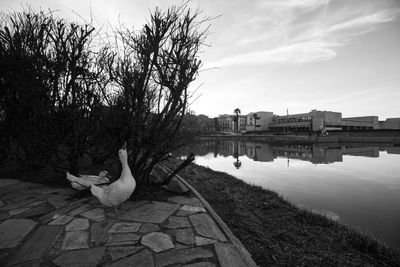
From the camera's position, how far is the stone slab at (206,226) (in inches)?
121

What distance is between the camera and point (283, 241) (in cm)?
339

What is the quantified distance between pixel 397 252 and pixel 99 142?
→ 6.48m

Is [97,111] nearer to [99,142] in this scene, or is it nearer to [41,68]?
[99,142]

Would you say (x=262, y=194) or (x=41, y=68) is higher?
(x=41, y=68)

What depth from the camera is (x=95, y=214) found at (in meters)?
3.70

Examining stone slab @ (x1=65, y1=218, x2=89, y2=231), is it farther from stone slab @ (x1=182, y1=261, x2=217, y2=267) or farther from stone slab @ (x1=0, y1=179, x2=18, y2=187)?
stone slab @ (x1=0, y1=179, x2=18, y2=187)

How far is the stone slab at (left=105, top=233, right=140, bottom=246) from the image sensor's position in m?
2.81

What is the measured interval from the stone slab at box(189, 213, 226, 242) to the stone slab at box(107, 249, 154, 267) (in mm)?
850

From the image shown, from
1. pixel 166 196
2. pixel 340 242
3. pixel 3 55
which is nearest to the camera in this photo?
pixel 340 242

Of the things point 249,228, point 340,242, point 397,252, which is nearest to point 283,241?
point 249,228

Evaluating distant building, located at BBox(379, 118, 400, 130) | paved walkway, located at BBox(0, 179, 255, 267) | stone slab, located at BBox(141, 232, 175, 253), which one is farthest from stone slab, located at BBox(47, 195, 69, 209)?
distant building, located at BBox(379, 118, 400, 130)

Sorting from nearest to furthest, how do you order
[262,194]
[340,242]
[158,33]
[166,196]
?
[340,242], [158,33], [166,196], [262,194]

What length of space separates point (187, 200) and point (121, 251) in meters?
2.06

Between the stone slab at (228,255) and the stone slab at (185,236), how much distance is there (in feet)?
1.18
